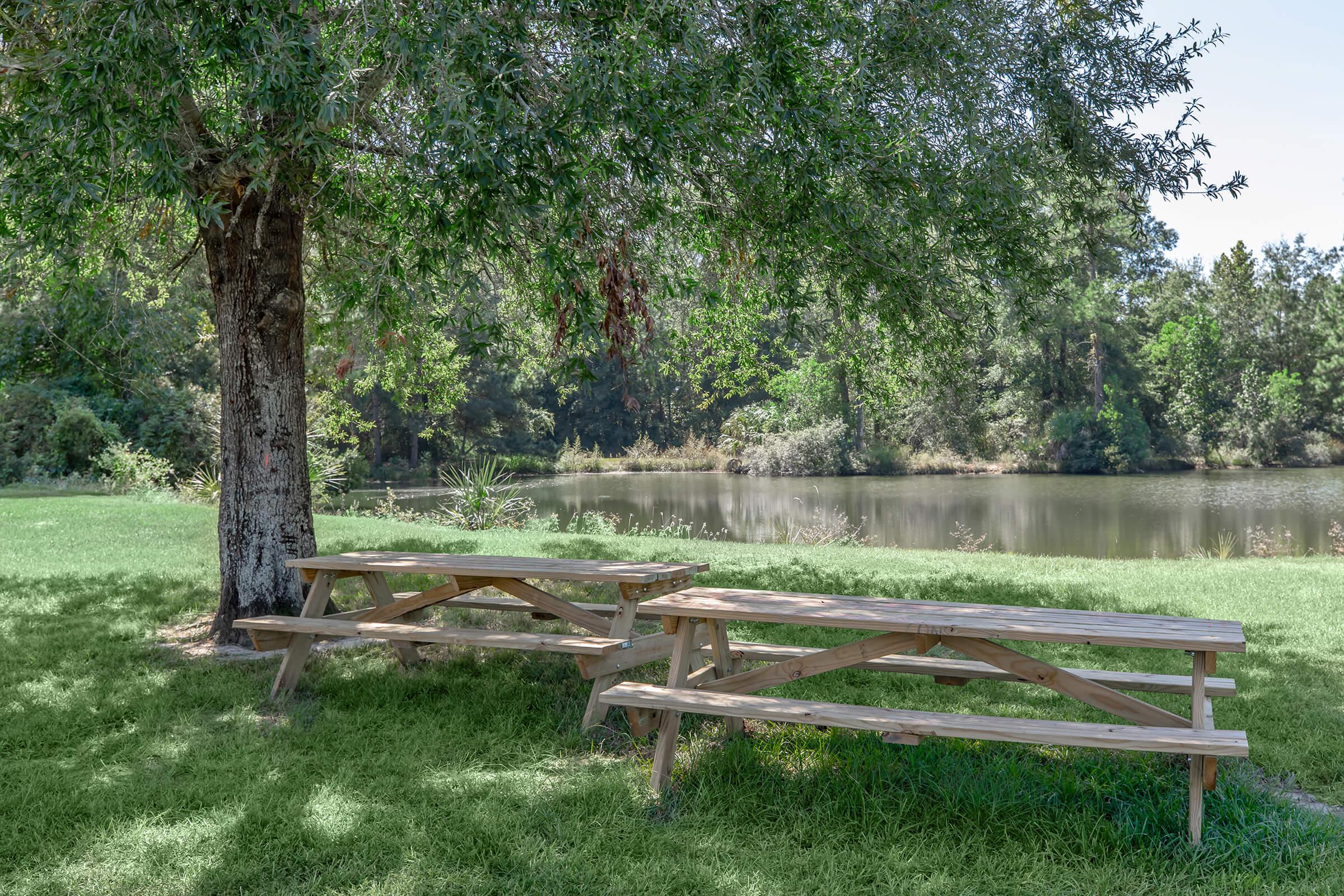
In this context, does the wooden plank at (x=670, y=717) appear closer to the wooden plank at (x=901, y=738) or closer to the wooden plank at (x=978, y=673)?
the wooden plank at (x=978, y=673)

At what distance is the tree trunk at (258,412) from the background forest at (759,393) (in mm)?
2199

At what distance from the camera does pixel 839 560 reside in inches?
400

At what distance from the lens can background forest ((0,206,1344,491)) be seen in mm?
9492

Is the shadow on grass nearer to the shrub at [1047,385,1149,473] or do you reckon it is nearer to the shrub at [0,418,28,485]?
the shrub at [0,418,28,485]

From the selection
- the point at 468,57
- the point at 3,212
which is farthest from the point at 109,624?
the point at 468,57

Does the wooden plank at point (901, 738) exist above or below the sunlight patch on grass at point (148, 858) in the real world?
above

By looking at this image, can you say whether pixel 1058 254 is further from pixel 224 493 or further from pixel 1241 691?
pixel 224 493

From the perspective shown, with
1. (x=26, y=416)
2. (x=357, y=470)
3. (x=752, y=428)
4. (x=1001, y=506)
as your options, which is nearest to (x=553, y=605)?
(x=26, y=416)

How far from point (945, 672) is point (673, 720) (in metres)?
1.24

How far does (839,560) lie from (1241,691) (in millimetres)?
5442

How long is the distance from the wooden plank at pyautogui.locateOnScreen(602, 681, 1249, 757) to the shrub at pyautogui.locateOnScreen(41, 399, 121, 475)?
62.2ft

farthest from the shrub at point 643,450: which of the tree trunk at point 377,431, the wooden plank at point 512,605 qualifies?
the wooden plank at point 512,605

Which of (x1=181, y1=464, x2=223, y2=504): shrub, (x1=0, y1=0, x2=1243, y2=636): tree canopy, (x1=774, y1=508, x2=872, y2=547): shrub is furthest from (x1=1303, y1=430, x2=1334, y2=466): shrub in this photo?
(x1=181, y1=464, x2=223, y2=504): shrub

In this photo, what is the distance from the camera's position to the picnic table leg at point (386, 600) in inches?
196
